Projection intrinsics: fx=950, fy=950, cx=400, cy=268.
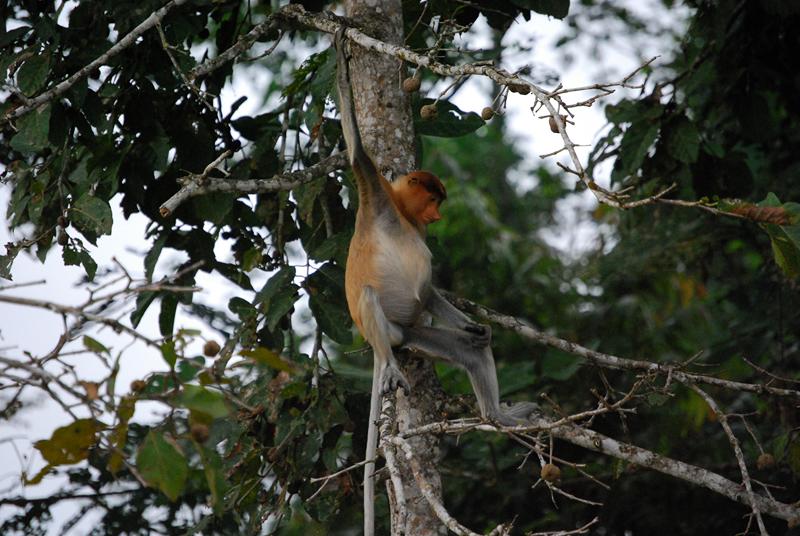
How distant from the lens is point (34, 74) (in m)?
3.32

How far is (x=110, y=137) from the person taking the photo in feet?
11.8

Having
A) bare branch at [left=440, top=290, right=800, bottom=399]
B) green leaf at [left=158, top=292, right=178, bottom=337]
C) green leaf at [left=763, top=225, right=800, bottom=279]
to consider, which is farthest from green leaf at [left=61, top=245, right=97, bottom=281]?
green leaf at [left=763, top=225, right=800, bottom=279]

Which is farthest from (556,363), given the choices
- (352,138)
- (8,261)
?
(8,261)

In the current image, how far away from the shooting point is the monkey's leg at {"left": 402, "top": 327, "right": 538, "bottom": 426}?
378 centimetres

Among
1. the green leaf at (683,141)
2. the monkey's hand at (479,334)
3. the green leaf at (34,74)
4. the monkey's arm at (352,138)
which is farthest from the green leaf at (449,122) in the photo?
the green leaf at (34,74)

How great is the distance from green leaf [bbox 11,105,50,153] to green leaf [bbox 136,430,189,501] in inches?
64.4

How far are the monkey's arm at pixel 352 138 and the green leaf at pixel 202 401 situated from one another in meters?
1.58

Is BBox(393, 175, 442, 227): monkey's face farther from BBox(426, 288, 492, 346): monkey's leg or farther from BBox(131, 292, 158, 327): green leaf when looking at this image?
BBox(131, 292, 158, 327): green leaf

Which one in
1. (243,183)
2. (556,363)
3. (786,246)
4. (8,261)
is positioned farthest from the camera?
(556,363)

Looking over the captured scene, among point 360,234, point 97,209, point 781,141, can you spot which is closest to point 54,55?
point 97,209

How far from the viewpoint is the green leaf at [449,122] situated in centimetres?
378

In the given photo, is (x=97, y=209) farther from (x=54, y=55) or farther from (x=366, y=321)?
(x=366, y=321)

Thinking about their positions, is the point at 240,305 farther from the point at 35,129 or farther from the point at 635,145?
the point at 635,145

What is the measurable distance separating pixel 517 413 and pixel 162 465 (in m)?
2.18
